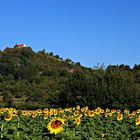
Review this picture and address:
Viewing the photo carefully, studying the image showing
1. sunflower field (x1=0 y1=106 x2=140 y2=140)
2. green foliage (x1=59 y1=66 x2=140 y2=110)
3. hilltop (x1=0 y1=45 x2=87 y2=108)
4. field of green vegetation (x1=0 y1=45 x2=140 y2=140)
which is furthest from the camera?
hilltop (x1=0 y1=45 x2=87 y2=108)

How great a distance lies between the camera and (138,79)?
57000 millimetres

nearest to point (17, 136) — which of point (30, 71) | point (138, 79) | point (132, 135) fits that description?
point (132, 135)

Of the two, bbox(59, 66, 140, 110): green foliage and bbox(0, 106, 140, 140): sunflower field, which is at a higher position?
bbox(59, 66, 140, 110): green foliage

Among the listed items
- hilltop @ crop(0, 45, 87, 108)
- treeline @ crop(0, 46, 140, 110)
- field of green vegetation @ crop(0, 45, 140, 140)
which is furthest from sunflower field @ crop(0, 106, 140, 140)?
hilltop @ crop(0, 45, 87, 108)

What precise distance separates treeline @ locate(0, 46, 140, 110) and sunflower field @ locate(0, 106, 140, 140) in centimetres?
1683

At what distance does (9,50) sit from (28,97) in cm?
2458

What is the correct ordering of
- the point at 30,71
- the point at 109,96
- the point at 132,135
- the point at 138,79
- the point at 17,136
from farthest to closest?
the point at 30,71 < the point at 138,79 < the point at 109,96 < the point at 132,135 < the point at 17,136

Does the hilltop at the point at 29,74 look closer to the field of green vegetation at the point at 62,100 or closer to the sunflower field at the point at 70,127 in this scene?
the field of green vegetation at the point at 62,100

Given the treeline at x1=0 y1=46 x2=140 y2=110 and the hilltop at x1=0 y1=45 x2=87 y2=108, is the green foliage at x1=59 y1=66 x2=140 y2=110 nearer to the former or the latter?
the treeline at x1=0 y1=46 x2=140 y2=110

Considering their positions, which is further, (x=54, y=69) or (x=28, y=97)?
(x=54, y=69)

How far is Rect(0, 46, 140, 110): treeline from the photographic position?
3772cm

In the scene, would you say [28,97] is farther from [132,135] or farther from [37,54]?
[132,135]

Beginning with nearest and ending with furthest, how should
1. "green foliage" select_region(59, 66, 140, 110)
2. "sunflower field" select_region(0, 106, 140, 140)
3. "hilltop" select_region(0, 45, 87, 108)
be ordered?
"sunflower field" select_region(0, 106, 140, 140), "green foliage" select_region(59, 66, 140, 110), "hilltop" select_region(0, 45, 87, 108)

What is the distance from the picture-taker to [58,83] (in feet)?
211
